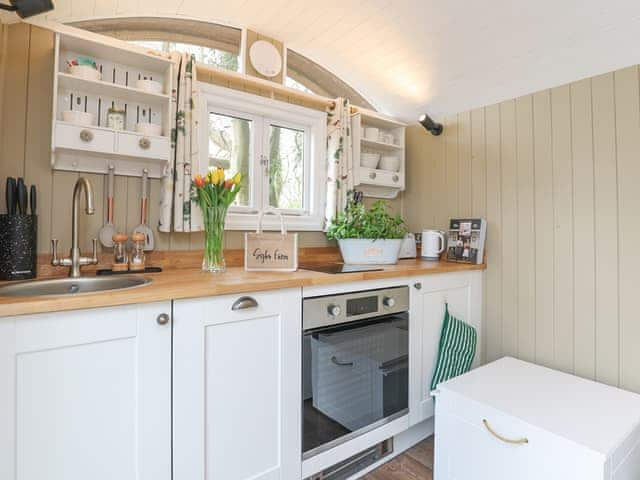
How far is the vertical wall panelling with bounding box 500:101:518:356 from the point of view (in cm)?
197

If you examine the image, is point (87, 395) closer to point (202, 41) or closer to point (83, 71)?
point (83, 71)

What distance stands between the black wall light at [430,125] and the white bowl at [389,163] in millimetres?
289

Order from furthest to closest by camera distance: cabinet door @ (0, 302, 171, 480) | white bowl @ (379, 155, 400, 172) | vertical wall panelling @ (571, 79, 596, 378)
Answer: white bowl @ (379, 155, 400, 172)
vertical wall panelling @ (571, 79, 596, 378)
cabinet door @ (0, 302, 171, 480)

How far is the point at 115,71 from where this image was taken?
155 centimetres

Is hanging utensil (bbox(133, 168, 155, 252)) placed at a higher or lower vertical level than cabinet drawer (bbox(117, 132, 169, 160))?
lower

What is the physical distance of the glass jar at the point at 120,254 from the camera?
58.1 inches

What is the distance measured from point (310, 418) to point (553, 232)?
1.55 metres

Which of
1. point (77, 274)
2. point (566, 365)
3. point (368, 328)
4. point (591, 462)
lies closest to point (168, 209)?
point (77, 274)

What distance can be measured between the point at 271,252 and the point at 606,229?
1.59 m

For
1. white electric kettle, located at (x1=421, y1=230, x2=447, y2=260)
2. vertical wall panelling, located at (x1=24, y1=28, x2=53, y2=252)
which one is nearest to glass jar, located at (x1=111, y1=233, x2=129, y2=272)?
vertical wall panelling, located at (x1=24, y1=28, x2=53, y2=252)

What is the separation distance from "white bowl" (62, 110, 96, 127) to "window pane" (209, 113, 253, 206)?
60 cm

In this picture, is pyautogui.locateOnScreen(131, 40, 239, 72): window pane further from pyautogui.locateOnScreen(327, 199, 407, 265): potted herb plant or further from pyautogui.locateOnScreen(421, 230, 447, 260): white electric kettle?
pyautogui.locateOnScreen(421, 230, 447, 260): white electric kettle

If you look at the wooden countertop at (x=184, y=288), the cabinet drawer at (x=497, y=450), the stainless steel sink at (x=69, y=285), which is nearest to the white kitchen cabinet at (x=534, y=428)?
the cabinet drawer at (x=497, y=450)

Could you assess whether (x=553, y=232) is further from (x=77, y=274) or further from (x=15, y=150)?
(x=15, y=150)
